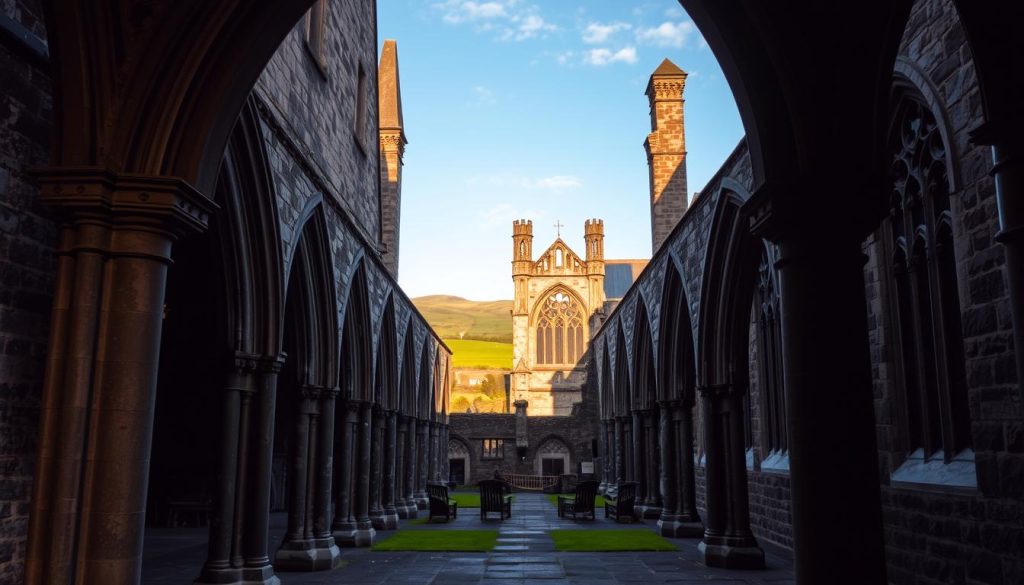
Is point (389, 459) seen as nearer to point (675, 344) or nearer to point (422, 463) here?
point (675, 344)

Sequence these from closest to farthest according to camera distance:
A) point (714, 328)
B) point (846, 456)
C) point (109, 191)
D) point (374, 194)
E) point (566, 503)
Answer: point (846, 456) < point (109, 191) < point (714, 328) < point (374, 194) < point (566, 503)

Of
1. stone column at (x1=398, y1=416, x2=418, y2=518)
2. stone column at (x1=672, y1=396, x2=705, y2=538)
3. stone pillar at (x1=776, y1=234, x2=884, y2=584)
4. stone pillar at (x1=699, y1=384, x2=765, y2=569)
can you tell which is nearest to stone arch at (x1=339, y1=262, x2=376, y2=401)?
stone column at (x1=672, y1=396, x2=705, y2=538)

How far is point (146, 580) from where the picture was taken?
31.7 ft

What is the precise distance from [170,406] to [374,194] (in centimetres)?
672

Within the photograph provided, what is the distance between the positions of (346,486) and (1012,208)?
11431 millimetres

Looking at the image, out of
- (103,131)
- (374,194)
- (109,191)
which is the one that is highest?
(374,194)

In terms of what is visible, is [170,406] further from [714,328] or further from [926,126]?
[926,126]

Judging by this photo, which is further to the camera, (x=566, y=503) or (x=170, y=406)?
(x=566, y=503)

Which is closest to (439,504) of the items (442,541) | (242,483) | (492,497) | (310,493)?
(492,497)

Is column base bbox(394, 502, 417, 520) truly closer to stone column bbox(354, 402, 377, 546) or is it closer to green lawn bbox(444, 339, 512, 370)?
stone column bbox(354, 402, 377, 546)

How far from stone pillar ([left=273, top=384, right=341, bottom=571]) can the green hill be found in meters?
124

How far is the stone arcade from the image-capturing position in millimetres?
4836

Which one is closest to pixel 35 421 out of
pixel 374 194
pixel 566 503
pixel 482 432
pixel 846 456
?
pixel 846 456

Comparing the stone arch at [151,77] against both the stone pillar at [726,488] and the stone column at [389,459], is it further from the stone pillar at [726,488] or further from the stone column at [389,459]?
the stone column at [389,459]
